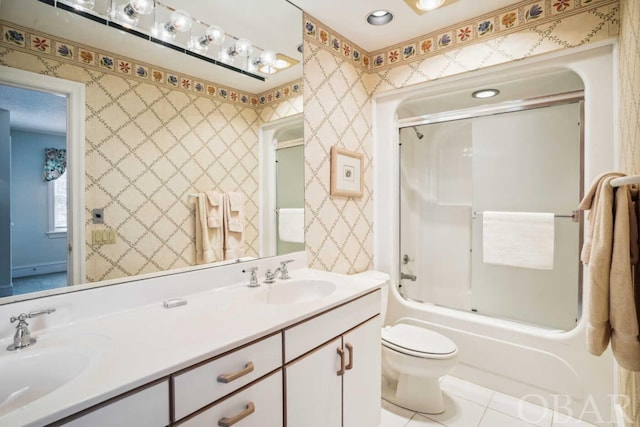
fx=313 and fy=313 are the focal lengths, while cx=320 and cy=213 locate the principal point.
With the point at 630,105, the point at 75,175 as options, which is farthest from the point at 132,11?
the point at 630,105

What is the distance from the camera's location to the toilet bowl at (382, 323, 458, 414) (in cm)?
173

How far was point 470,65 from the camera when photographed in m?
2.02

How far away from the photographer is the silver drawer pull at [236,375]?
898mm

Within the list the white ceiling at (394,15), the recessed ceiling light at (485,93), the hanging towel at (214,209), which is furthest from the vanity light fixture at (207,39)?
the recessed ceiling light at (485,93)

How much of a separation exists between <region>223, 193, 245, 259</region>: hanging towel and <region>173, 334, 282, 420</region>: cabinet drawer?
651 mm

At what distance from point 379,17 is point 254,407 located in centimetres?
220

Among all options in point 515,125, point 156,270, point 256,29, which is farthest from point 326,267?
point 515,125

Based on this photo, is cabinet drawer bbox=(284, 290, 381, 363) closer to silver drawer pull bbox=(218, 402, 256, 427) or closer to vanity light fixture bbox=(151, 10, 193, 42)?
silver drawer pull bbox=(218, 402, 256, 427)

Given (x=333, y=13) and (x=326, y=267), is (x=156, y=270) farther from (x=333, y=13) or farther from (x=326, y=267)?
(x=333, y=13)

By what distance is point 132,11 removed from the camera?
127 centimetres

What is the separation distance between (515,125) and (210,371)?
9.67 ft

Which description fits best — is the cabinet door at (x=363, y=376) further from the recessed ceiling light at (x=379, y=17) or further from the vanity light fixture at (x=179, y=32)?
the recessed ceiling light at (x=379, y=17)

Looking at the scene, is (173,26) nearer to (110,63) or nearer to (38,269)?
(110,63)

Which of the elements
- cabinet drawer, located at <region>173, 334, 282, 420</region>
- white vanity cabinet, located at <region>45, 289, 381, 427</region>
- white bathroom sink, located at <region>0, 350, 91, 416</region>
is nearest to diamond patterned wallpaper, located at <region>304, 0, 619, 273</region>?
white vanity cabinet, located at <region>45, 289, 381, 427</region>
